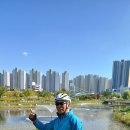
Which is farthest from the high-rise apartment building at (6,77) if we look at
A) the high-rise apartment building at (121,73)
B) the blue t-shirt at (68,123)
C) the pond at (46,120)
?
the blue t-shirt at (68,123)

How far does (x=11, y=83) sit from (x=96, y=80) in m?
48.1

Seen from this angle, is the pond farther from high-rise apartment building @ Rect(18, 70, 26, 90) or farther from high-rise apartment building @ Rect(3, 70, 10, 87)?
high-rise apartment building @ Rect(18, 70, 26, 90)

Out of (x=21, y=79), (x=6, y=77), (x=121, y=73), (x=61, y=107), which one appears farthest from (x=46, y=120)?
(x=121, y=73)

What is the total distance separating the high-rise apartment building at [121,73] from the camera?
468ft

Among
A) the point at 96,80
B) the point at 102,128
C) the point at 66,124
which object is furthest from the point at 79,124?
the point at 96,80

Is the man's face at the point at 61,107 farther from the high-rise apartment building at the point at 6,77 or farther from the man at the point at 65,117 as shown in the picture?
the high-rise apartment building at the point at 6,77

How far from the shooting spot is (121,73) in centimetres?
14712

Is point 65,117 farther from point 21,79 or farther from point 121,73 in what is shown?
point 121,73

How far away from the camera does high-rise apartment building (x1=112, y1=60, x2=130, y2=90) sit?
143 meters

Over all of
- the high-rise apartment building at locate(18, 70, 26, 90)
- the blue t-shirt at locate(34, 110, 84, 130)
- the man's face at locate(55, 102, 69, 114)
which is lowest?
the high-rise apartment building at locate(18, 70, 26, 90)

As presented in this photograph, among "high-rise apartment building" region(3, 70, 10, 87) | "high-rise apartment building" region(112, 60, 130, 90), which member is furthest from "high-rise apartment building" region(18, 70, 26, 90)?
"high-rise apartment building" region(112, 60, 130, 90)

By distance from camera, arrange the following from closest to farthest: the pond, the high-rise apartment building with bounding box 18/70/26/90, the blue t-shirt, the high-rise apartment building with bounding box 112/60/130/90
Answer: the blue t-shirt
the pond
the high-rise apartment building with bounding box 112/60/130/90
the high-rise apartment building with bounding box 18/70/26/90

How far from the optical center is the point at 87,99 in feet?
288

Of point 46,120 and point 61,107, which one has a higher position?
point 61,107
